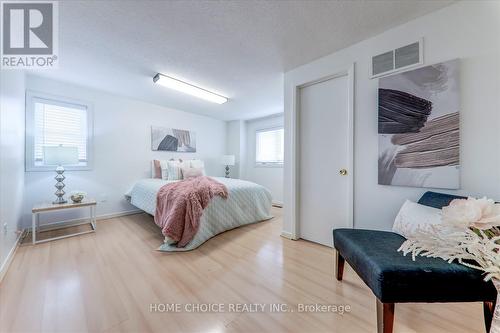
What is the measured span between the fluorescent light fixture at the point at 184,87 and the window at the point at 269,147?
1605 millimetres

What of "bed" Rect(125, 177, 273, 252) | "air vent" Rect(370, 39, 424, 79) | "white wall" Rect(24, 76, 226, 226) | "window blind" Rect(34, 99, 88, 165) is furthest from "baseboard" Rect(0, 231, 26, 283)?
"air vent" Rect(370, 39, 424, 79)

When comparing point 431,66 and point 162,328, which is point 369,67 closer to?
point 431,66

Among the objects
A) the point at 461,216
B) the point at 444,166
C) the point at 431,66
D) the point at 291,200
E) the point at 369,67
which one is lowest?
the point at 291,200

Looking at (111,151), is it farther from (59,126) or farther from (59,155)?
(59,155)

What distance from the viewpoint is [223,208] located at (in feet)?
8.98

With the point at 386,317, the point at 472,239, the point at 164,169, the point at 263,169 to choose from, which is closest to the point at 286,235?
the point at 386,317

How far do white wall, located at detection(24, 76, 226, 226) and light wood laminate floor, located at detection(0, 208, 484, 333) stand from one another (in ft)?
3.42

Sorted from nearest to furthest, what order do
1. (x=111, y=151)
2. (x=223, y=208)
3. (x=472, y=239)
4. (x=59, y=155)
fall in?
(x=472, y=239) < (x=59, y=155) < (x=223, y=208) < (x=111, y=151)

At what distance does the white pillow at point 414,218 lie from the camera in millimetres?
1279

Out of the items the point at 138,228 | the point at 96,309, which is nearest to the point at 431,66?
the point at 96,309

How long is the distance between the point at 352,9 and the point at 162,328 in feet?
8.70

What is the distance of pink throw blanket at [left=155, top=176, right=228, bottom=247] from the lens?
2244 millimetres

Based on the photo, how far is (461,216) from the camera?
0.61m

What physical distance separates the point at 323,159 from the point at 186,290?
193 cm
